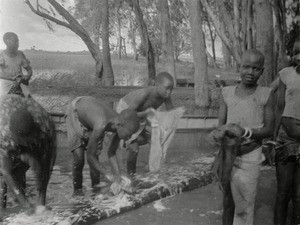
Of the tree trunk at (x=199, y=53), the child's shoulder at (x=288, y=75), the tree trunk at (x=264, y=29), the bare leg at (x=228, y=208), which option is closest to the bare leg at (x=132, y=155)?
the bare leg at (x=228, y=208)

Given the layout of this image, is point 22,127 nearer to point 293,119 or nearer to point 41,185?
point 41,185

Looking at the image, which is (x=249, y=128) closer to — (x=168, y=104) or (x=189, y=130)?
(x=168, y=104)

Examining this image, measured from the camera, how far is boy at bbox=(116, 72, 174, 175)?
16.7 feet

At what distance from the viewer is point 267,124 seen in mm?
3105

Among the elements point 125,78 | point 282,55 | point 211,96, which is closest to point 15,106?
point 282,55

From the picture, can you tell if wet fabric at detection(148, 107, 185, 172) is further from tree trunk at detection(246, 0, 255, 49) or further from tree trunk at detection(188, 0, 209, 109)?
tree trunk at detection(188, 0, 209, 109)

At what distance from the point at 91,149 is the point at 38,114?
1.00 metres

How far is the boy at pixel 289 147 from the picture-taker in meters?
3.32

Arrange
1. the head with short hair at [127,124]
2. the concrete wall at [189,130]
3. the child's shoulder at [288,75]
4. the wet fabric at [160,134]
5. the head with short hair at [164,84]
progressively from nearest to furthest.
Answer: the child's shoulder at [288,75], the head with short hair at [127,124], the head with short hair at [164,84], the wet fabric at [160,134], the concrete wall at [189,130]

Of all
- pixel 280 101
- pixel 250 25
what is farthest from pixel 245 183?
pixel 250 25

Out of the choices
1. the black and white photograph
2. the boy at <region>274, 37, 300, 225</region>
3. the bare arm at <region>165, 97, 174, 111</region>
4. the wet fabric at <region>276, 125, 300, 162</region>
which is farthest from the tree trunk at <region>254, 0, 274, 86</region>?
the wet fabric at <region>276, 125, 300, 162</region>

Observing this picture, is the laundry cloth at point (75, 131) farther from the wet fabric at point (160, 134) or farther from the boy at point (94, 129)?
the wet fabric at point (160, 134)

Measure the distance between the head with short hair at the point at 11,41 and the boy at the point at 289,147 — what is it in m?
4.02

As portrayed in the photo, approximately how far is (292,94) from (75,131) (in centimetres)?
252
